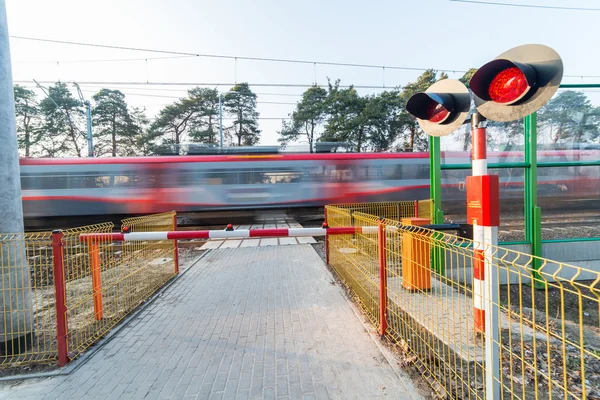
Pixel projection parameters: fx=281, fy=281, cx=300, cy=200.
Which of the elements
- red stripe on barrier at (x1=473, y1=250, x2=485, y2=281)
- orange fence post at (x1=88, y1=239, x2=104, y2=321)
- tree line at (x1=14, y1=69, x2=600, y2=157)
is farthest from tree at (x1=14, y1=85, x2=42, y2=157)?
red stripe on barrier at (x1=473, y1=250, x2=485, y2=281)

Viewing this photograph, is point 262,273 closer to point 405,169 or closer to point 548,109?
point 548,109

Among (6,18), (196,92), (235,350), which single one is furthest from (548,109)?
(196,92)

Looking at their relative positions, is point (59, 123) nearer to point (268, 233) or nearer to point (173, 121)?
point (173, 121)

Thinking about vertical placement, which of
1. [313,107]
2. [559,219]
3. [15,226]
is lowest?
[559,219]

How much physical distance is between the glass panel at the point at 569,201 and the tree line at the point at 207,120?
63.9 ft

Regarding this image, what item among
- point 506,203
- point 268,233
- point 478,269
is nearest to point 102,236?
point 268,233

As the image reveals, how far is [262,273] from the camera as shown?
18.7 feet

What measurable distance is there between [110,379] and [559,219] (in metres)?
8.12

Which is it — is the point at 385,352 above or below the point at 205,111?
below

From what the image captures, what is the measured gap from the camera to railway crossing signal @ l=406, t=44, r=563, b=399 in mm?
1956

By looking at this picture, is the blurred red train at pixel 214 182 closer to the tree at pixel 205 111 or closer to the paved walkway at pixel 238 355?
the paved walkway at pixel 238 355

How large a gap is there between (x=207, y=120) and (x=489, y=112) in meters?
27.0

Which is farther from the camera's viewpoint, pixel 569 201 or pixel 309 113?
pixel 309 113

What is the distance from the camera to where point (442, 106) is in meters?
2.83
